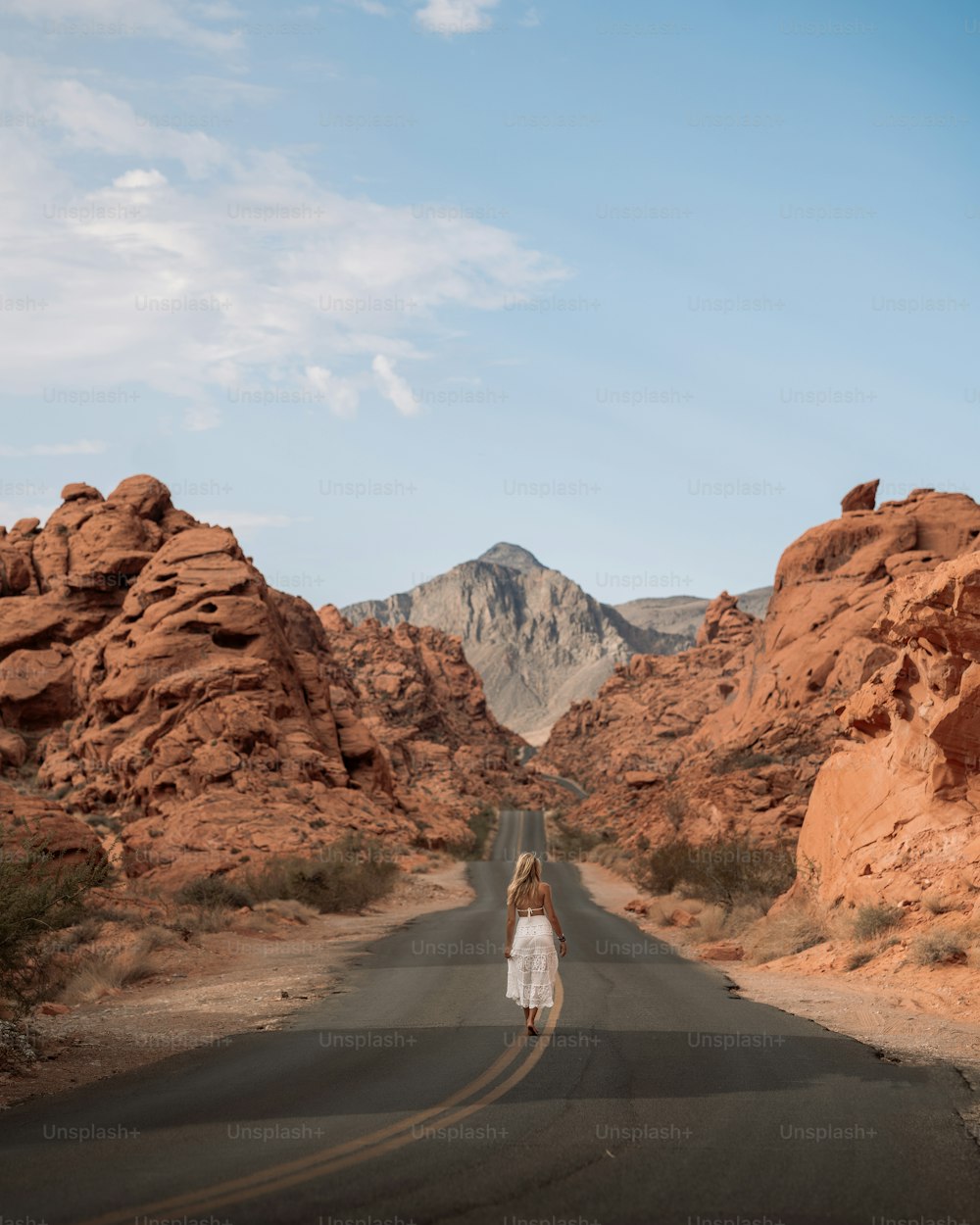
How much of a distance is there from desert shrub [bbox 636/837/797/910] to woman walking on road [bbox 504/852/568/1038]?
1550cm

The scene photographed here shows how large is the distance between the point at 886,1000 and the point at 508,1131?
869 cm

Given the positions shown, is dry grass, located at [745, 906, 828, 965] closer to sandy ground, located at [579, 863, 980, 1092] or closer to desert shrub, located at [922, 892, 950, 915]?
sandy ground, located at [579, 863, 980, 1092]

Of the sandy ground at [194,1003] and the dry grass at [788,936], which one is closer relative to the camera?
the sandy ground at [194,1003]

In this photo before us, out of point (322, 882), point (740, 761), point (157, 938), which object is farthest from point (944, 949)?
point (740, 761)

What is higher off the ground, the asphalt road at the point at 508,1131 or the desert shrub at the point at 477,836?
the asphalt road at the point at 508,1131

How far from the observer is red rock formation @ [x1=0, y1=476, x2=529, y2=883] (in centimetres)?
3903

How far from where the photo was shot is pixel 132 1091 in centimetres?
905

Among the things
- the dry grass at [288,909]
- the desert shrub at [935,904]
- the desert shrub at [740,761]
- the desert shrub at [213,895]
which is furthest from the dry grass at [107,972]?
the desert shrub at [740,761]

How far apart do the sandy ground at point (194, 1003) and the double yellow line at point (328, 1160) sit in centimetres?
347

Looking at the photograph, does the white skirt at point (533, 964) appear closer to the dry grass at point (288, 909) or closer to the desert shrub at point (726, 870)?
the desert shrub at point (726, 870)

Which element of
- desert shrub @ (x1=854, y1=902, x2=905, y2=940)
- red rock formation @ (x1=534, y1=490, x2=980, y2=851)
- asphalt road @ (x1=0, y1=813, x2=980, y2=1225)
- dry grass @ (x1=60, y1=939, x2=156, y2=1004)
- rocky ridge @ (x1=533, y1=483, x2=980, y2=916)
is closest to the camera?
asphalt road @ (x1=0, y1=813, x2=980, y2=1225)

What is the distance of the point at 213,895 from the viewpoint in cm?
2786

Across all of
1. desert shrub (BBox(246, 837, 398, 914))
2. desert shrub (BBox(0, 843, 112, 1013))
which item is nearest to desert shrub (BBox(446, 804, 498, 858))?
desert shrub (BBox(246, 837, 398, 914))

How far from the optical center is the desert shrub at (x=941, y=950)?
15.3 m
